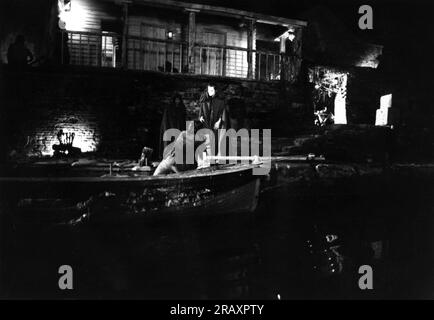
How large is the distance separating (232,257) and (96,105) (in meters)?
8.12

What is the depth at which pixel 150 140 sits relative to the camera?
12273 mm

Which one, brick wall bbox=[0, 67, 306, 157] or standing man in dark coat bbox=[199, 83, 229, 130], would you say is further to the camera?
brick wall bbox=[0, 67, 306, 157]

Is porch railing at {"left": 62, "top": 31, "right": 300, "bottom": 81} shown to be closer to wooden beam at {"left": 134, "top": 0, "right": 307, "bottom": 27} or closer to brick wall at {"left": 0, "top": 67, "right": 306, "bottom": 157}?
brick wall at {"left": 0, "top": 67, "right": 306, "bottom": 157}

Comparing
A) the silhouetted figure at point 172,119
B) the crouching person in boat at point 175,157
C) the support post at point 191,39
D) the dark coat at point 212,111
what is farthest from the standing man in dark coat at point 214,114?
the support post at point 191,39

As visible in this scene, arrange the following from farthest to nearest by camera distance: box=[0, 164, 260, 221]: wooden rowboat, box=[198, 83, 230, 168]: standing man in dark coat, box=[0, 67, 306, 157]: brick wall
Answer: box=[0, 67, 306, 157]: brick wall, box=[198, 83, 230, 168]: standing man in dark coat, box=[0, 164, 260, 221]: wooden rowboat

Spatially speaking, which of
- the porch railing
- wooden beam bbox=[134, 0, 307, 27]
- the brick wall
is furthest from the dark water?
wooden beam bbox=[134, 0, 307, 27]

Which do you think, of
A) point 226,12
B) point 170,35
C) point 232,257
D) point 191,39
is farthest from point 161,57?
point 232,257

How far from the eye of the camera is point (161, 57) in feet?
45.7

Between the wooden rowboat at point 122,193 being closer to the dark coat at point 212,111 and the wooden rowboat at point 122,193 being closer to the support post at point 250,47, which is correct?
the dark coat at point 212,111

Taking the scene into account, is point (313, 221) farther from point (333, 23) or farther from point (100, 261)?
point (333, 23)

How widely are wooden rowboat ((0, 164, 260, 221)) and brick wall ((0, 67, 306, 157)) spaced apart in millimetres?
4261

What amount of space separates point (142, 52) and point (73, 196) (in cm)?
759

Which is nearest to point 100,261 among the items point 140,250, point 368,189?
point 140,250

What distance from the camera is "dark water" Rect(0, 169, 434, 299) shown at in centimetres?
521
